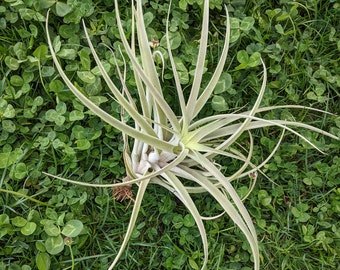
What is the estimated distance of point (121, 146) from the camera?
146 centimetres

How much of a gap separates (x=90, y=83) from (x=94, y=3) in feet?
0.88

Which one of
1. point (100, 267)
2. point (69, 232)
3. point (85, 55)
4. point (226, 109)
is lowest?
point (100, 267)

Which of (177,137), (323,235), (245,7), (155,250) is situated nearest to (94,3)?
(245,7)

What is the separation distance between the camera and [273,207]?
5.11ft

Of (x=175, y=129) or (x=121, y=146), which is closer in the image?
(x=175, y=129)

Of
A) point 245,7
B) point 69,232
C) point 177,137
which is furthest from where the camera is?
point 245,7

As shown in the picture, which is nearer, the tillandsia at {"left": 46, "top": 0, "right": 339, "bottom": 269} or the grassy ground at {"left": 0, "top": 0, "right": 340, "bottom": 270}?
the tillandsia at {"left": 46, "top": 0, "right": 339, "bottom": 269}

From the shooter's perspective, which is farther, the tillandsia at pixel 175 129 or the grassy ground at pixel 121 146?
the grassy ground at pixel 121 146

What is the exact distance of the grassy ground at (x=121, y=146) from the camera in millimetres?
1406

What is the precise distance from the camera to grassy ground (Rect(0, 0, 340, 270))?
141cm

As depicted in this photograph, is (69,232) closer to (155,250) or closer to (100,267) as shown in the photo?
(100,267)

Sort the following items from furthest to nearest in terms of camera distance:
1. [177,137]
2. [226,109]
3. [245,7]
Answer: [245,7] → [226,109] → [177,137]

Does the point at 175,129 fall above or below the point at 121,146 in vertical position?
above

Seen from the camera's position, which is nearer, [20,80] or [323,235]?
[20,80]
